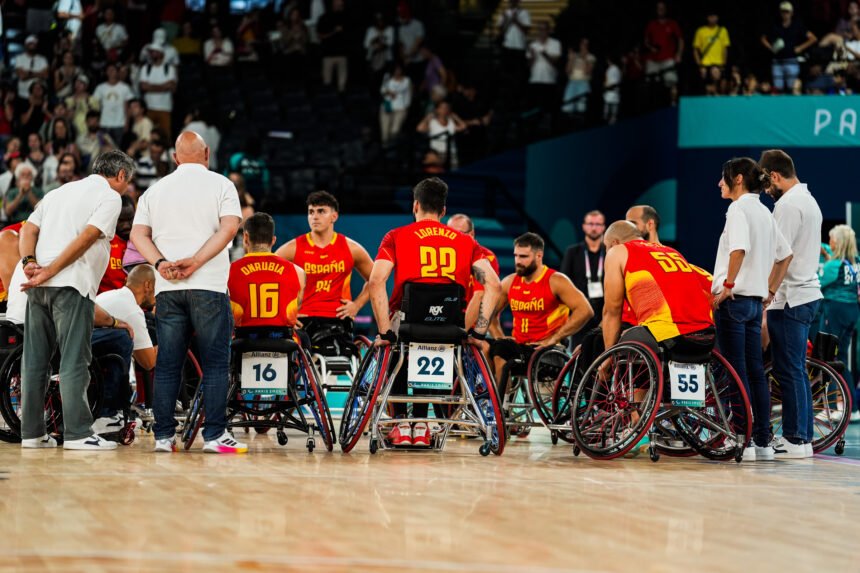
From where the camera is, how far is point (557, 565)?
393cm

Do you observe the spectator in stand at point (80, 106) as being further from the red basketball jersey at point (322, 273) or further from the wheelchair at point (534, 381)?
the wheelchair at point (534, 381)

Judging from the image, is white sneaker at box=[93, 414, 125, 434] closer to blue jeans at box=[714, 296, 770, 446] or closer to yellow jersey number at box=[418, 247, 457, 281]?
yellow jersey number at box=[418, 247, 457, 281]

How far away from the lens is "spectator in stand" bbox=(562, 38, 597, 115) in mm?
17172

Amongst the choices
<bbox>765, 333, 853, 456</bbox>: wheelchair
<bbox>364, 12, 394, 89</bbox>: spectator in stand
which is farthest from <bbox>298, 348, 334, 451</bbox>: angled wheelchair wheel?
<bbox>364, 12, 394, 89</bbox>: spectator in stand

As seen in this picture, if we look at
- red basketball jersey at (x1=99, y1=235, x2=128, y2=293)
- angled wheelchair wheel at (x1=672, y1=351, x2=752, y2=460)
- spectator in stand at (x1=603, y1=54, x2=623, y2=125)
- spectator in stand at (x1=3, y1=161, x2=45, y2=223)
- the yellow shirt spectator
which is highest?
the yellow shirt spectator

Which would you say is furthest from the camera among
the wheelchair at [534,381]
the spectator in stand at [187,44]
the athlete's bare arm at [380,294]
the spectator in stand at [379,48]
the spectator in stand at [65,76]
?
the spectator in stand at [187,44]

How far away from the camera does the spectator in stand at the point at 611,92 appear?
16.7 metres

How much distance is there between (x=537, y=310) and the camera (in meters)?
9.12

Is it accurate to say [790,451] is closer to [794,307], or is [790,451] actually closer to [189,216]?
[794,307]

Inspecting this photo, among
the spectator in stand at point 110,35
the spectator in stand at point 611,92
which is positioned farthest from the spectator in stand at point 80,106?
the spectator in stand at point 611,92

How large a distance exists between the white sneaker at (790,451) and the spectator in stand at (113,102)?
1115 centimetres

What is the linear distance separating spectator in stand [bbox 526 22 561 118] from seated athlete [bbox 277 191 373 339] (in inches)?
336

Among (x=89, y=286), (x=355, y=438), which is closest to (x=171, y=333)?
(x=89, y=286)

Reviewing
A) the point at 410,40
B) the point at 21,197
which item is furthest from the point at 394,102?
the point at 21,197
